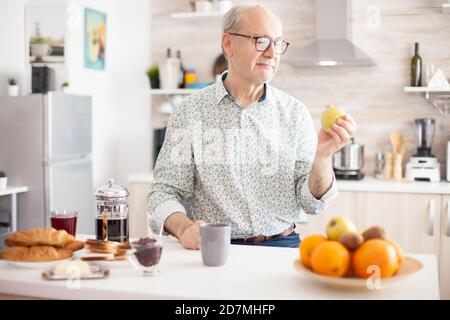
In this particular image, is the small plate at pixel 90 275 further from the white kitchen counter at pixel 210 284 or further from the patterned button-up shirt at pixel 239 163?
the patterned button-up shirt at pixel 239 163

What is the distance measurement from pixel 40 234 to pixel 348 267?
2.52 ft

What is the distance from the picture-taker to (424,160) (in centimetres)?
377

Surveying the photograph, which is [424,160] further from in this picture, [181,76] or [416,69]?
[181,76]

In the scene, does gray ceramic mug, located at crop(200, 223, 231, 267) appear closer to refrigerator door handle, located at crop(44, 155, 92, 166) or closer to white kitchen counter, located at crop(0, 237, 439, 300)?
white kitchen counter, located at crop(0, 237, 439, 300)

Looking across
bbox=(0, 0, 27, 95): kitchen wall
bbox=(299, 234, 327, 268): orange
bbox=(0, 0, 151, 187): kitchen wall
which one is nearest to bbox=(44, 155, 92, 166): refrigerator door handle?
bbox=(0, 0, 151, 187): kitchen wall

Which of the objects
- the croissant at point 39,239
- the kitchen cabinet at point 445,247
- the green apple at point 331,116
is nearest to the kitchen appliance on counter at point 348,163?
the kitchen cabinet at point 445,247

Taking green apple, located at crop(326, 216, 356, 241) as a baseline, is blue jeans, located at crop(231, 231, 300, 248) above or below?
below

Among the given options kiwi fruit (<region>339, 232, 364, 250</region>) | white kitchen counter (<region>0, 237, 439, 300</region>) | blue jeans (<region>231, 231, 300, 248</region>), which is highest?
kiwi fruit (<region>339, 232, 364, 250</region>)

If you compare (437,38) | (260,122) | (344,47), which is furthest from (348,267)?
(437,38)

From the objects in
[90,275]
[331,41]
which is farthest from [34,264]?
[331,41]

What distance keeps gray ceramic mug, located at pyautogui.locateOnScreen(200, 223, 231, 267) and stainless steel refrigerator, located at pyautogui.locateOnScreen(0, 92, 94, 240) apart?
8.24 feet

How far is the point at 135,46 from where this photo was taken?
465 cm

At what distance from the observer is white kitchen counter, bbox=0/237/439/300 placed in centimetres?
128

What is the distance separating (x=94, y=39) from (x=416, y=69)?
7.44 feet
